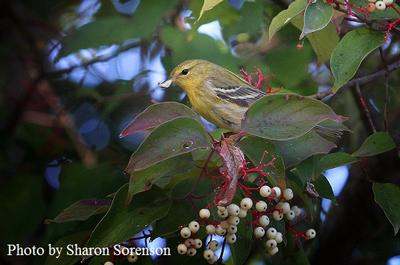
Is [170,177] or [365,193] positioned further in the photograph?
[365,193]

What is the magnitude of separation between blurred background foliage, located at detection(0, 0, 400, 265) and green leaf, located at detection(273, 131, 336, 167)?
2.19ft

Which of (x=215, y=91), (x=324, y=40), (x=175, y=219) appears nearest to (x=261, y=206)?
(x=175, y=219)

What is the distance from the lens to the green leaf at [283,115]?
2.22 meters

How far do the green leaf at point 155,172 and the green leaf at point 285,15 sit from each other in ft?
1.76

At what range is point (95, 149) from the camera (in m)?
4.47

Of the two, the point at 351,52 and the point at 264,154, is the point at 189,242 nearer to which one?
the point at 264,154

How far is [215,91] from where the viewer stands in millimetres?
3604

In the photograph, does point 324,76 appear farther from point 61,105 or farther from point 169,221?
point 169,221

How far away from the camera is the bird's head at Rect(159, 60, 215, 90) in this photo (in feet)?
11.9

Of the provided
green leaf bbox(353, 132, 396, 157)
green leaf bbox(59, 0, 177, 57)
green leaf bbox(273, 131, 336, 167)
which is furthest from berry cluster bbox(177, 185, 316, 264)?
green leaf bbox(59, 0, 177, 57)

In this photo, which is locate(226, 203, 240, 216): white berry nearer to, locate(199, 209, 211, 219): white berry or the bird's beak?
locate(199, 209, 211, 219): white berry


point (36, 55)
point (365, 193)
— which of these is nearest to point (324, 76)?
point (365, 193)

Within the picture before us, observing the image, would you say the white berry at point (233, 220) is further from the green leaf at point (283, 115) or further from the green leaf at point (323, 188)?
the green leaf at point (323, 188)

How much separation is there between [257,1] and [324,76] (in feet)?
4.19
